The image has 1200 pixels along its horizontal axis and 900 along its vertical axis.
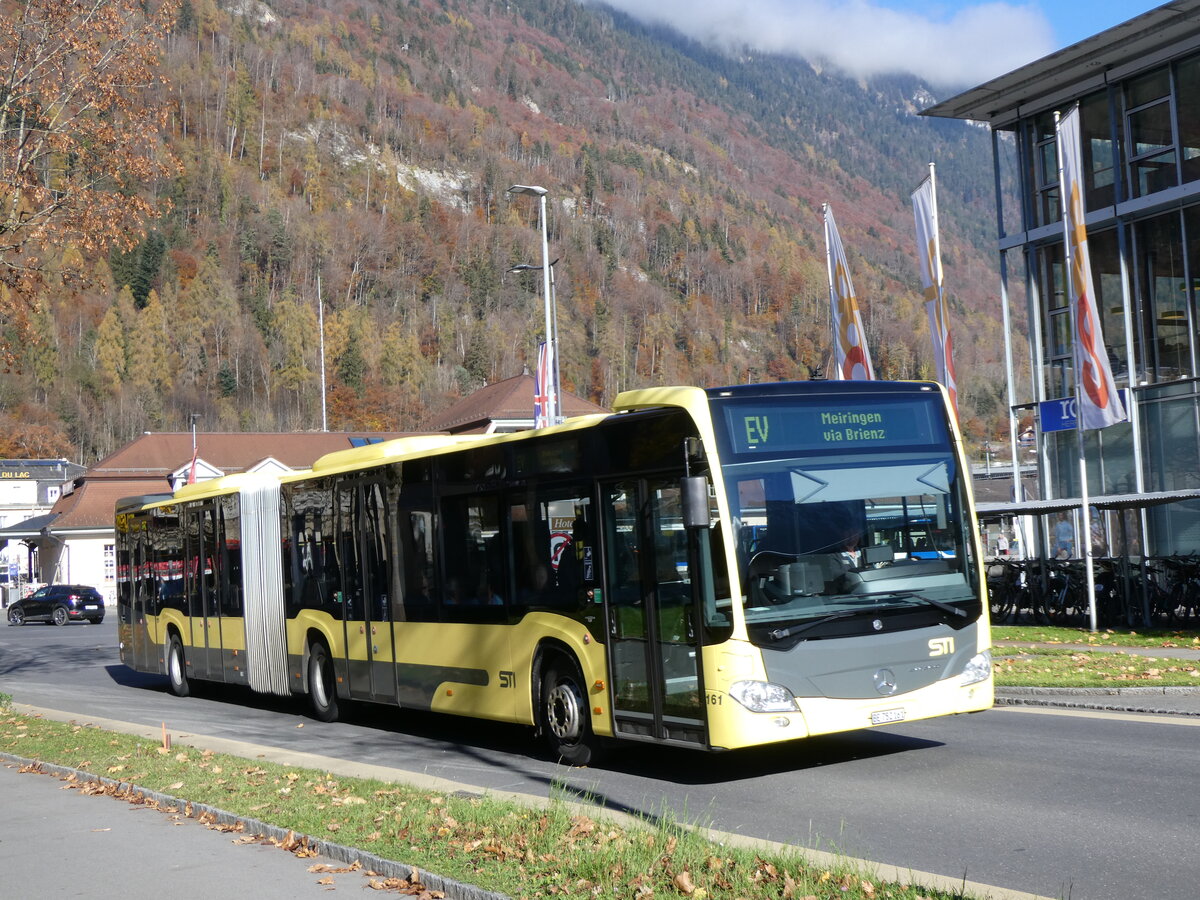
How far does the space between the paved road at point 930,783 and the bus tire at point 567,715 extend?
21cm

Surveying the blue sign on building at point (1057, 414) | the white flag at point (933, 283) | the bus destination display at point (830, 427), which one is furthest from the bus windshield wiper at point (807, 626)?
the blue sign on building at point (1057, 414)

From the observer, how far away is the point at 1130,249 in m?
28.6

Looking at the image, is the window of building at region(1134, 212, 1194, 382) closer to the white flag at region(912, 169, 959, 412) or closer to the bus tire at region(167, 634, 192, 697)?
the white flag at region(912, 169, 959, 412)

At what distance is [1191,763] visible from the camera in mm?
9969

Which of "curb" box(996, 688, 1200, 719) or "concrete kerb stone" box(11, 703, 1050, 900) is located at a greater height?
"concrete kerb stone" box(11, 703, 1050, 900)

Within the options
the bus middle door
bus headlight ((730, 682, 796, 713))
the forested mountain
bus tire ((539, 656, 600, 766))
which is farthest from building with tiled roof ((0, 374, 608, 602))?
bus headlight ((730, 682, 796, 713))

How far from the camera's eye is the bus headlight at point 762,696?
9.60 metres

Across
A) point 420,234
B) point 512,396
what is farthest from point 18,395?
point 512,396

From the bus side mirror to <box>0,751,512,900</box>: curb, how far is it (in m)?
3.28

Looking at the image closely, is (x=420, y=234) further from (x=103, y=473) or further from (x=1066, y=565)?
(x=1066, y=565)

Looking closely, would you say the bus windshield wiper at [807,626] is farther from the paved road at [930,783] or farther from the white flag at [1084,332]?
the white flag at [1084,332]

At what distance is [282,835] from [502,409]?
7366 cm

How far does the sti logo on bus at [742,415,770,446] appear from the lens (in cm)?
1006

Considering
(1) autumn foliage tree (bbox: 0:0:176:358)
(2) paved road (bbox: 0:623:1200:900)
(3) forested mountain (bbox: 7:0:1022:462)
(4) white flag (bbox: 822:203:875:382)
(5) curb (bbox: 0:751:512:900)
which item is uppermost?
(3) forested mountain (bbox: 7:0:1022:462)
